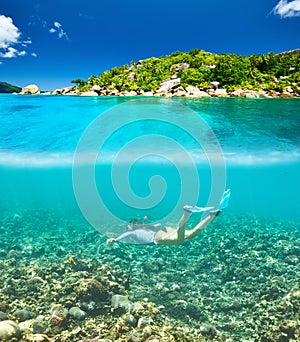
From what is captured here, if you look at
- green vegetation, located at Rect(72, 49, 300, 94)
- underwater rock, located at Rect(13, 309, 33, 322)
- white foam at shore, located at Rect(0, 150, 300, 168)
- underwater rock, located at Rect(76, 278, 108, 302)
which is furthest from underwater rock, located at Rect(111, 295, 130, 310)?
green vegetation, located at Rect(72, 49, 300, 94)

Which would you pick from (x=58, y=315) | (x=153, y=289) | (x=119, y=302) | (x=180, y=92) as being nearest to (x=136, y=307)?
(x=119, y=302)

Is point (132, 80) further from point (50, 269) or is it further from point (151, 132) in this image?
point (50, 269)

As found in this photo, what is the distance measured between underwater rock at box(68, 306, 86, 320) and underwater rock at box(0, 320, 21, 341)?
3.90ft

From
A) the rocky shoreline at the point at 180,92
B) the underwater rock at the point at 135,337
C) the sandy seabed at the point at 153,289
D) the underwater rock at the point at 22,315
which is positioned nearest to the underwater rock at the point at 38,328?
the sandy seabed at the point at 153,289

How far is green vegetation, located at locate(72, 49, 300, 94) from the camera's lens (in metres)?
33.6

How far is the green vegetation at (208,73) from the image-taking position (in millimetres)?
33625

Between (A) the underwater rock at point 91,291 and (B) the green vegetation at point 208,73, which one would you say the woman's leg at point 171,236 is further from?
(B) the green vegetation at point 208,73

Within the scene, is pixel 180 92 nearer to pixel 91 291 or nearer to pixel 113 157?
pixel 113 157

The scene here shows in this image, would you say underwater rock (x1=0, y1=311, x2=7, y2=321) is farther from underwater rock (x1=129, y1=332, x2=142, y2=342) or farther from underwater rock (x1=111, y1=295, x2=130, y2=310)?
underwater rock (x1=129, y1=332, x2=142, y2=342)

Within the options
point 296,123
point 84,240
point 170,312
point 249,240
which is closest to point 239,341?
point 170,312

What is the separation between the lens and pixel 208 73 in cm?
3809

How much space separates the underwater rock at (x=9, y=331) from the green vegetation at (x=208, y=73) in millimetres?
28979

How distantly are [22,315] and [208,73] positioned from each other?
37.1 m

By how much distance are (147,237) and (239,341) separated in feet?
9.26
